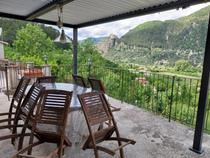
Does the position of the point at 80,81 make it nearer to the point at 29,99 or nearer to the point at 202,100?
the point at 29,99

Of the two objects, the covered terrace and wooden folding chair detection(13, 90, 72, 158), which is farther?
the covered terrace

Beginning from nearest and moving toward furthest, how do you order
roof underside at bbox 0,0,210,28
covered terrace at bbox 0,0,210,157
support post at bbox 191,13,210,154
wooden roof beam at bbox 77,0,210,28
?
support post at bbox 191,13,210,154, covered terrace at bbox 0,0,210,157, wooden roof beam at bbox 77,0,210,28, roof underside at bbox 0,0,210,28

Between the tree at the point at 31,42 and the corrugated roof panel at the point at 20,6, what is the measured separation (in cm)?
980

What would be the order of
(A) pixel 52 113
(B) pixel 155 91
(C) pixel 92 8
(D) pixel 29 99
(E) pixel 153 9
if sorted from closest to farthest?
(A) pixel 52 113
(D) pixel 29 99
(E) pixel 153 9
(C) pixel 92 8
(B) pixel 155 91

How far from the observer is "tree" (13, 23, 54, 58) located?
13992 millimetres

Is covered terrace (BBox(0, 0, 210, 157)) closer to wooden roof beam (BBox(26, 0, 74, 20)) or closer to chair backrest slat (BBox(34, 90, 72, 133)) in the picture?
wooden roof beam (BBox(26, 0, 74, 20))

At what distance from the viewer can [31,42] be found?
46.7ft

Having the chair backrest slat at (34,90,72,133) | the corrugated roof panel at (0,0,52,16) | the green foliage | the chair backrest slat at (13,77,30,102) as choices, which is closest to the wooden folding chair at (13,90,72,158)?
the chair backrest slat at (34,90,72,133)

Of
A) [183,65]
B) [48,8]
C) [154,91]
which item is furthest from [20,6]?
[183,65]

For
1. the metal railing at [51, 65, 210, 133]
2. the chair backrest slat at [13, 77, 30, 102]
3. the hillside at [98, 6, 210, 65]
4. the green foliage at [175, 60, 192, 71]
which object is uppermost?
the hillside at [98, 6, 210, 65]

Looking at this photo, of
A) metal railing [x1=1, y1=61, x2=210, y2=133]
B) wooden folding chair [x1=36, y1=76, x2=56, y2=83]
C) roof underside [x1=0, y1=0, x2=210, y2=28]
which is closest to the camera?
roof underside [x1=0, y1=0, x2=210, y2=28]

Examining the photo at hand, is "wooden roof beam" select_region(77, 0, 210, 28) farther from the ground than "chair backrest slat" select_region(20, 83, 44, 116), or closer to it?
farther from the ground

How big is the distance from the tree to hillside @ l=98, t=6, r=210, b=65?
624 cm

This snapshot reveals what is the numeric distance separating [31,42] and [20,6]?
36.2 feet
